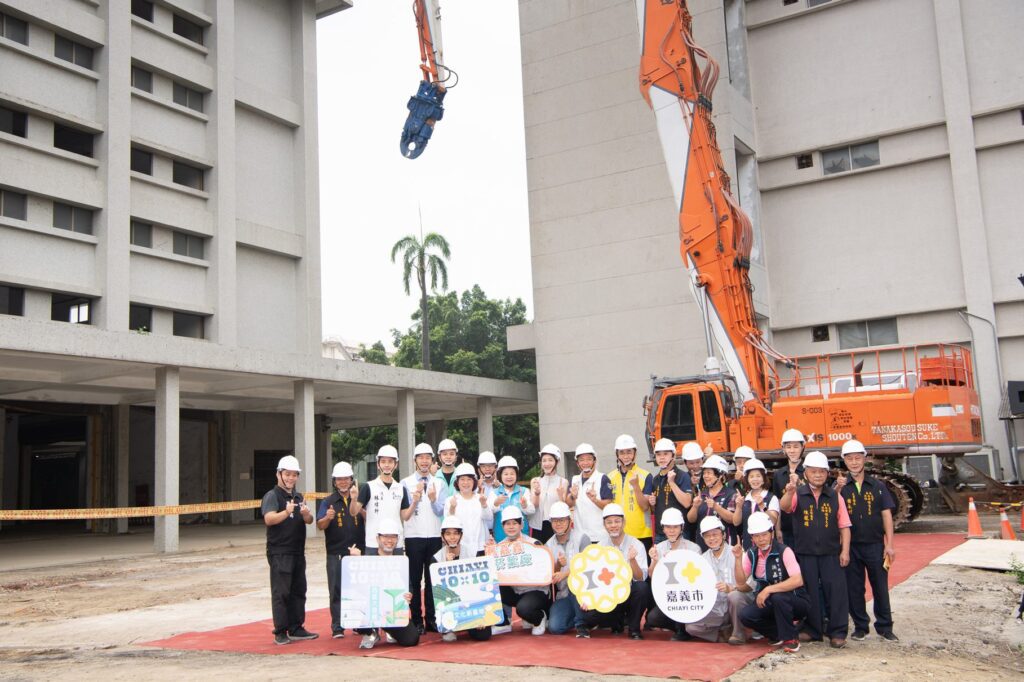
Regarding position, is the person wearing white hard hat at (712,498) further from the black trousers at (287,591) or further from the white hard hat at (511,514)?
the black trousers at (287,591)

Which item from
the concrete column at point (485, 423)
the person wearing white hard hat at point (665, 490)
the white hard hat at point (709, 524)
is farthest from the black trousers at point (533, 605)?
the concrete column at point (485, 423)

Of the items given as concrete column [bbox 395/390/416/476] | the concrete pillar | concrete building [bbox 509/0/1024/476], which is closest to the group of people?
the concrete pillar

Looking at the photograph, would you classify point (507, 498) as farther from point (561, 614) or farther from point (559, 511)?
point (561, 614)

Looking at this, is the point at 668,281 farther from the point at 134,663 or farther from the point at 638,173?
the point at 134,663

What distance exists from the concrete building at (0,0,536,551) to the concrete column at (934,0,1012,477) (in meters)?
15.4

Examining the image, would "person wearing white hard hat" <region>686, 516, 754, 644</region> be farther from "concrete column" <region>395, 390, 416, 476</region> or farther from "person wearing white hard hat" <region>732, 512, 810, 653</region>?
"concrete column" <region>395, 390, 416, 476</region>

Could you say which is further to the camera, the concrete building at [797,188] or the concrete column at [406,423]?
the concrete column at [406,423]

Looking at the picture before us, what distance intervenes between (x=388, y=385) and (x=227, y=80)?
1212cm

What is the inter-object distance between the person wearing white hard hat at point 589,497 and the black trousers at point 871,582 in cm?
235

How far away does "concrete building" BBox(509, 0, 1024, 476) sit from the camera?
2673cm

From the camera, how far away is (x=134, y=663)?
321 inches

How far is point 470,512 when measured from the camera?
9055mm

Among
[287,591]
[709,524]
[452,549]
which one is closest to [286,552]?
[287,591]

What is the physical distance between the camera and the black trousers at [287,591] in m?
8.82
